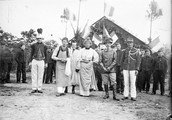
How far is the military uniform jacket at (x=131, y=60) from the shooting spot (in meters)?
7.79

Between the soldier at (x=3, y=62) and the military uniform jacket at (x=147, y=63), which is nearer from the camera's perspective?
the soldier at (x=3, y=62)

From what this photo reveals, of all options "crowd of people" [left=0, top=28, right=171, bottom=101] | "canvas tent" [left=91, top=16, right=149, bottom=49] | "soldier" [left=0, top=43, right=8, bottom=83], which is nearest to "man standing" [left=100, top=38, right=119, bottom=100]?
"crowd of people" [left=0, top=28, right=171, bottom=101]

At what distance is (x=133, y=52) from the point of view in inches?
312

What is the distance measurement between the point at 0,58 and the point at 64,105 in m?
4.55

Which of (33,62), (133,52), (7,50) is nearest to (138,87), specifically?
(133,52)

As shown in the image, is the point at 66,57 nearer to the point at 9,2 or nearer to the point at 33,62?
the point at 33,62

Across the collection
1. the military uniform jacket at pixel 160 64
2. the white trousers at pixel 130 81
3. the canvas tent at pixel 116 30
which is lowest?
the white trousers at pixel 130 81

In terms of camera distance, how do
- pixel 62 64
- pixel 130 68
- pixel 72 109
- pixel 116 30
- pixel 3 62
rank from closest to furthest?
pixel 72 109, pixel 130 68, pixel 62 64, pixel 3 62, pixel 116 30

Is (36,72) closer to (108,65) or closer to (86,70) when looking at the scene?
(86,70)

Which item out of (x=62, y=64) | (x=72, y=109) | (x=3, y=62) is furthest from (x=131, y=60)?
(x=3, y=62)

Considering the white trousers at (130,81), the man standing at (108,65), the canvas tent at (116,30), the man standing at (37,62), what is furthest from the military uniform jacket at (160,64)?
the canvas tent at (116,30)

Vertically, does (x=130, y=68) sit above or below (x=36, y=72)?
above

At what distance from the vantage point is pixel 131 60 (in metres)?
7.82

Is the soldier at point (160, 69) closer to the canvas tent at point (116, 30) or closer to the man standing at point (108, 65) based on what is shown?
the man standing at point (108, 65)
